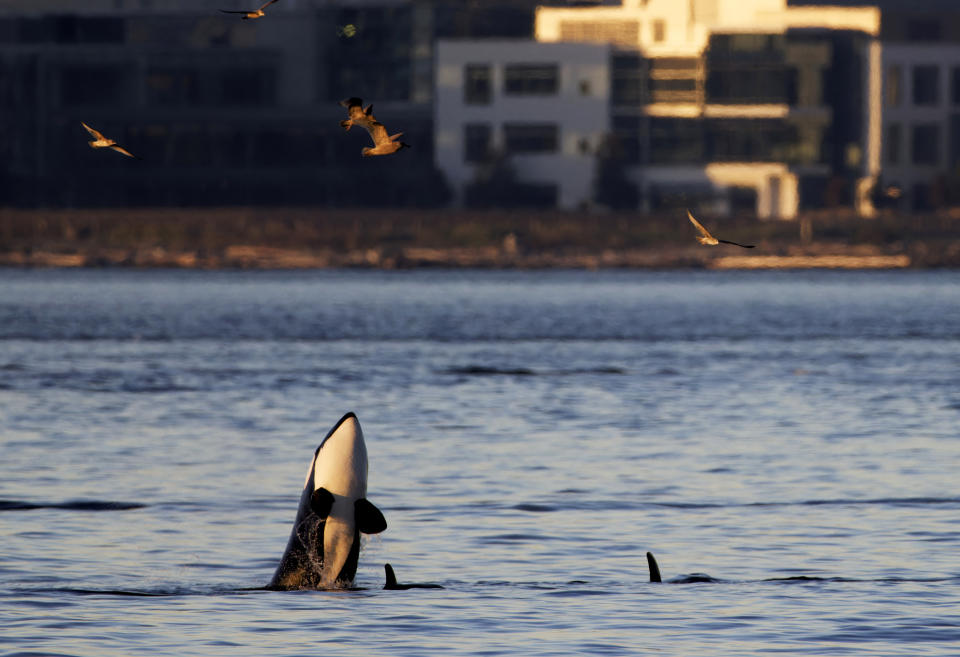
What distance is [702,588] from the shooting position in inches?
1038

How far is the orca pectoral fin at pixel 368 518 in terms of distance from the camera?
73.3 ft

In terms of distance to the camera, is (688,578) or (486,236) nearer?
(688,578)

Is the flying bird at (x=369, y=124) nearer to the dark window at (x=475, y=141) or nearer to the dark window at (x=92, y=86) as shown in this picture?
the dark window at (x=475, y=141)

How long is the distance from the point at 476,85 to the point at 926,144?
43938 millimetres

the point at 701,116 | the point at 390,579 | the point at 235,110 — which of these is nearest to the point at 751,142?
the point at 701,116

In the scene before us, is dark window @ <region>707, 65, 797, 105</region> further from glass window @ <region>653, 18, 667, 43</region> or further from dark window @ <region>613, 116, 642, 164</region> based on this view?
glass window @ <region>653, 18, 667, 43</region>

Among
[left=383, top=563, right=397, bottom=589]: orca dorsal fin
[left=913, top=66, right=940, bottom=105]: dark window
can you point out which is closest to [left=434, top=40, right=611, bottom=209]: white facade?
[left=913, top=66, right=940, bottom=105]: dark window

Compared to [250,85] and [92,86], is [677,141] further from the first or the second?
[92,86]

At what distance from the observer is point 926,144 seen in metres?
195

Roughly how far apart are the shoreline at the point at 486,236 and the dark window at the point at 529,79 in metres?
12.2

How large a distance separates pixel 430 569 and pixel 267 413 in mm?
26581

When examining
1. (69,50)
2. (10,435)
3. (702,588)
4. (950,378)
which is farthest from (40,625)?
(69,50)

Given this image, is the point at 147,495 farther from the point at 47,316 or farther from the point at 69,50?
the point at 69,50

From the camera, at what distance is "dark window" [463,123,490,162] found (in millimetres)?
188375
